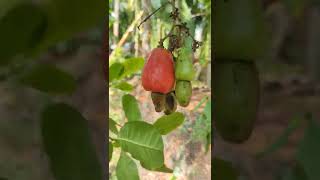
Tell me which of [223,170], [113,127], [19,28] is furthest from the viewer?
[113,127]

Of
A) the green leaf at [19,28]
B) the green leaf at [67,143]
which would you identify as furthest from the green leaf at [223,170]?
the green leaf at [19,28]

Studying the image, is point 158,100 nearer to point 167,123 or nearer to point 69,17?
point 167,123

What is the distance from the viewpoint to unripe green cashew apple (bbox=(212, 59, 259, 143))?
494 mm

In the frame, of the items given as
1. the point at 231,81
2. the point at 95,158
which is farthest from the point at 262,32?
the point at 95,158

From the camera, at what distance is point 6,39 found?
15.9 inches

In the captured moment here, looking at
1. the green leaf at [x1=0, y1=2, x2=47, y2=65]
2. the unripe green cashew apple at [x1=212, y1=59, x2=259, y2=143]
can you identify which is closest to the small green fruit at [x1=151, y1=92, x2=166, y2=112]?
the unripe green cashew apple at [x1=212, y1=59, x2=259, y2=143]

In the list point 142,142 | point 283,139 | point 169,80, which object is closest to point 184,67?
point 169,80

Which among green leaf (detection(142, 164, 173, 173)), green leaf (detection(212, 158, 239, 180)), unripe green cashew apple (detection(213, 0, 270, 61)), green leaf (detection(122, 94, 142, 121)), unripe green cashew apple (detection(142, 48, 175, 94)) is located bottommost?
green leaf (detection(142, 164, 173, 173))

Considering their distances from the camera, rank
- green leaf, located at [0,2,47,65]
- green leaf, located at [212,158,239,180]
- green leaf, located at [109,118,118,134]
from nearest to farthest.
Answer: green leaf, located at [0,2,47,65]
green leaf, located at [212,158,239,180]
green leaf, located at [109,118,118,134]

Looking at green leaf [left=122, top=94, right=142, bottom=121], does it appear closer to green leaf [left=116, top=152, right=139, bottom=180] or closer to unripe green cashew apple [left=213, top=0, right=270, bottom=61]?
green leaf [left=116, top=152, right=139, bottom=180]

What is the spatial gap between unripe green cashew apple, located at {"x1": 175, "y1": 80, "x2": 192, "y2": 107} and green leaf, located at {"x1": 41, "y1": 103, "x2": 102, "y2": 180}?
240 mm

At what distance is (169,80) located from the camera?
0.70m

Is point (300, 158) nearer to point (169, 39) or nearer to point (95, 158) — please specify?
point (95, 158)

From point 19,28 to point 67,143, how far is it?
0.12 m
